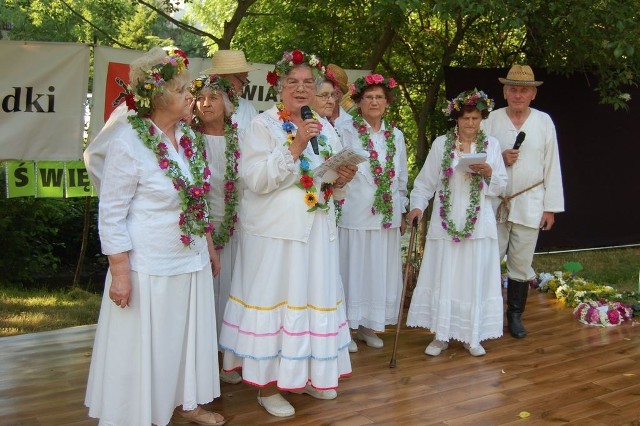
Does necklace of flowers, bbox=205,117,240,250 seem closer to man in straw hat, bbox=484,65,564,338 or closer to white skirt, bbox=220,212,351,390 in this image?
white skirt, bbox=220,212,351,390

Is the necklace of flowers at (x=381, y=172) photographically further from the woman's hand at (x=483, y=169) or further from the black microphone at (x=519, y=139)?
the black microphone at (x=519, y=139)

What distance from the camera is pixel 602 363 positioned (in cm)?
457

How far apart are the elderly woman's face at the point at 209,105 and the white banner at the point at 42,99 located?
2.18m

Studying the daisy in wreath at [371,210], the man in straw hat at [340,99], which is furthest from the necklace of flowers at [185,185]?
the man in straw hat at [340,99]

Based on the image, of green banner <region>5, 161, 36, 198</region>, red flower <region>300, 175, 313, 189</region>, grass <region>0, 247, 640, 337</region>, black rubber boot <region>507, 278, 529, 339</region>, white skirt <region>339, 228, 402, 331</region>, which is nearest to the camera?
red flower <region>300, 175, 313, 189</region>

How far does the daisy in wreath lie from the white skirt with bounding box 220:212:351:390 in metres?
1.09

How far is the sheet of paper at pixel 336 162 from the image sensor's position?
3473mm

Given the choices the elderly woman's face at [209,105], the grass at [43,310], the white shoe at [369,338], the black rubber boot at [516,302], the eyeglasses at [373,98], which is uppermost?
the eyeglasses at [373,98]

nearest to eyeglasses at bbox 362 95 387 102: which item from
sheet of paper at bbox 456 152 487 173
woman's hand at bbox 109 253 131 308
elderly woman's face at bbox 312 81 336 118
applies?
elderly woman's face at bbox 312 81 336 118

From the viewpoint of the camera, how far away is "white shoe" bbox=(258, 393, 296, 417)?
3.69 meters

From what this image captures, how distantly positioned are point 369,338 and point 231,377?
113 cm

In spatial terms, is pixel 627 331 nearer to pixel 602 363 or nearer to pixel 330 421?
pixel 602 363

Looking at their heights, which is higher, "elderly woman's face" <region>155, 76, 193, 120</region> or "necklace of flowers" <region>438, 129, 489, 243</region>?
"elderly woman's face" <region>155, 76, 193, 120</region>

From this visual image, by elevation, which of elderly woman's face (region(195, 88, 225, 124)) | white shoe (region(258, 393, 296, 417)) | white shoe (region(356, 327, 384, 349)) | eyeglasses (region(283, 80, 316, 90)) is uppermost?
eyeglasses (region(283, 80, 316, 90))
